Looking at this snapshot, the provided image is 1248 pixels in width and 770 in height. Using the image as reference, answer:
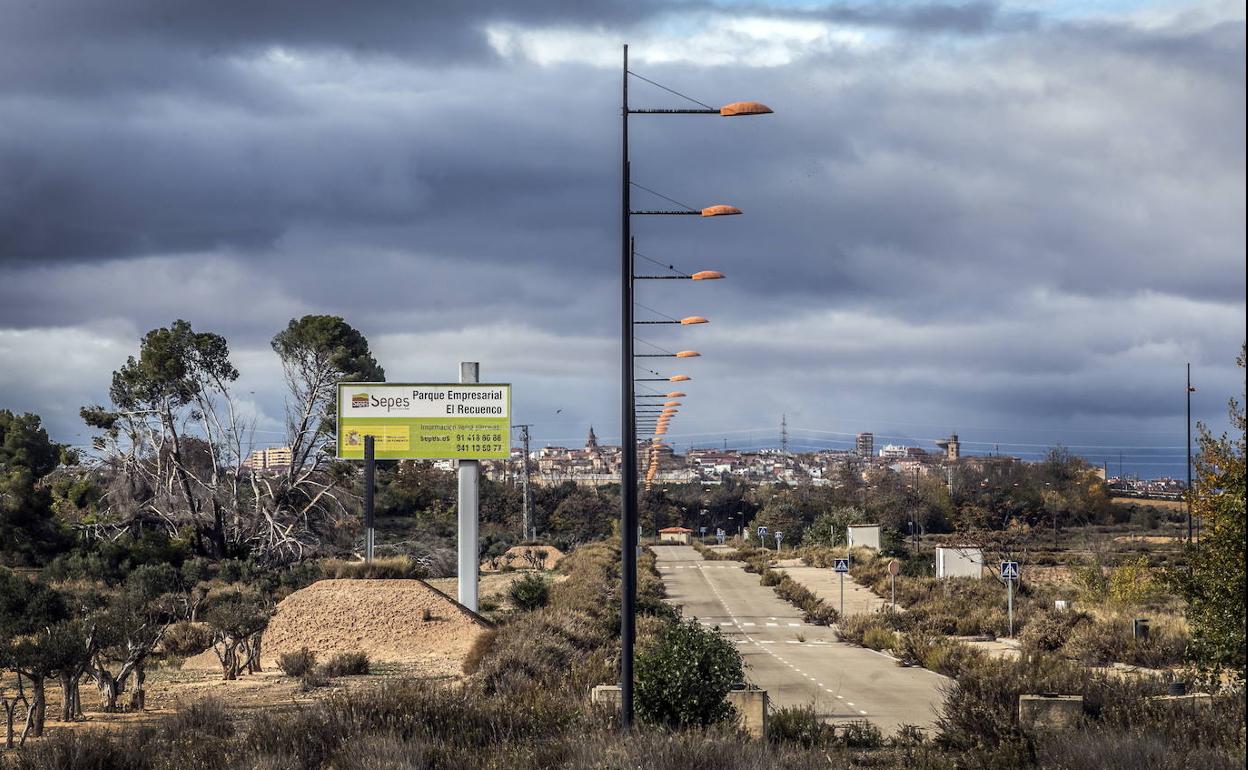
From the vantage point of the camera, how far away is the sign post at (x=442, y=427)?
3831cm

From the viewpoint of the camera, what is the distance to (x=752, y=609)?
4900cm

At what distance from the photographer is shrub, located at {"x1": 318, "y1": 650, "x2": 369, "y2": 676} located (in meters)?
29.1

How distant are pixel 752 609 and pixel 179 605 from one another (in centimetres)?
1986

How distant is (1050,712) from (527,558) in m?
59.5

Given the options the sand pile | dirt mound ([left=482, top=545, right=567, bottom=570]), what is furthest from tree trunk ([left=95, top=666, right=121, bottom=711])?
dirt mound ([left=482, top=545, right=567, bottom=570])

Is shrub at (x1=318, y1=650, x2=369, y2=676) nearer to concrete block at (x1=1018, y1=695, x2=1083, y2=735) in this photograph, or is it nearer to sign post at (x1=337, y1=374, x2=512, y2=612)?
sign post at (x1=337, y1=374, x2=512, y2=612)

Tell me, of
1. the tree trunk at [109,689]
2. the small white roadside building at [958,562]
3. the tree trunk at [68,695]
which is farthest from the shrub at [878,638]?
the tree trunk at [68,695]

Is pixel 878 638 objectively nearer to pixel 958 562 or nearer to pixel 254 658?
pixel 254 658

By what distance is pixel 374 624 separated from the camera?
119ft

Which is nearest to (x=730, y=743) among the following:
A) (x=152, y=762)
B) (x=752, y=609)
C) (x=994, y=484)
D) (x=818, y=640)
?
(x=152, y=762)

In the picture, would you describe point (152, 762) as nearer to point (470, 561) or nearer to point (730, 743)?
point (730, 743)

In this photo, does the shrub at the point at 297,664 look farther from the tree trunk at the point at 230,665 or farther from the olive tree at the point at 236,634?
the tree trunk at the point at 230,665

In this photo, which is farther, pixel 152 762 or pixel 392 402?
pixel 392 402

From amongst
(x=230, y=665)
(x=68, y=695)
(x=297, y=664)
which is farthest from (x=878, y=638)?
(x=68, y=695)
